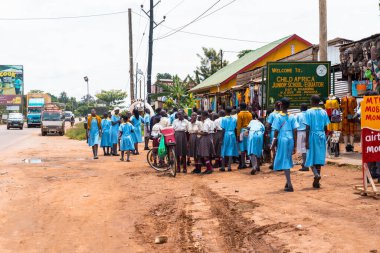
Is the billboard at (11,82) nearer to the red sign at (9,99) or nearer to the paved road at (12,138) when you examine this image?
the red sign at (9,99)

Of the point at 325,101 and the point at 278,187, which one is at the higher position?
the point at 325,101

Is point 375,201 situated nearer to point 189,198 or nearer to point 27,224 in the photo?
point 189,198

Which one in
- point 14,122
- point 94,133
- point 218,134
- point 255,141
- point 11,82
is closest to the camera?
point 255,141

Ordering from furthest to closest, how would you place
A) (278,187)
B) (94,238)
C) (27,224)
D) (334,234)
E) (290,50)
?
(290,50), (278,187), (27,224), (94,238), (334,234)

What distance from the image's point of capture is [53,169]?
15539mm

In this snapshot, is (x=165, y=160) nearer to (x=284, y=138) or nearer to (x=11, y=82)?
(x=284, y=138)

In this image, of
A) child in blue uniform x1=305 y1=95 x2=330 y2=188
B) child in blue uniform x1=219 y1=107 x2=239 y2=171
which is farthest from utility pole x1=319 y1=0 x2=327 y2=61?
child in blue uniform x1=305 y1=95 x2=330 y2=188

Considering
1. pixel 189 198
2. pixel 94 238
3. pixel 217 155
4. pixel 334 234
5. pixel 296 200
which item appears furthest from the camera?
pixel 217 155

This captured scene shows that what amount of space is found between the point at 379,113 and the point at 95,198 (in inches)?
222

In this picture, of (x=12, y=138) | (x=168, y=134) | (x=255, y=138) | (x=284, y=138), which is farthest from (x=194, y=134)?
(x=12, y=138)

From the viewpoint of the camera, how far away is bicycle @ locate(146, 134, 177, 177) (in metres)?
13.4

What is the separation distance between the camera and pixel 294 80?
15344 mm

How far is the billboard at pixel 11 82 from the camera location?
88125mm

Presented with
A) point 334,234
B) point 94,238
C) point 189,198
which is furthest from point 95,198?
point 334,234
